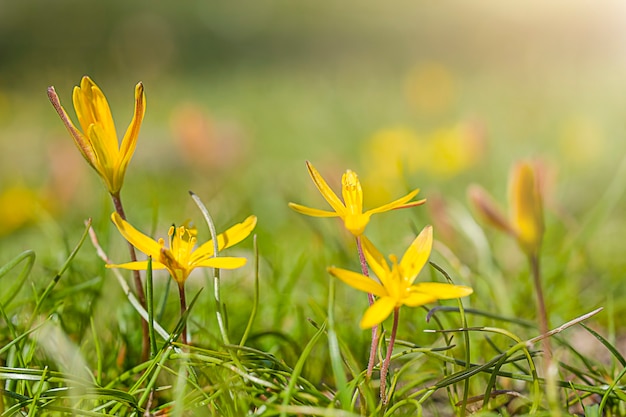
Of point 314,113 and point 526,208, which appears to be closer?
point 526,208

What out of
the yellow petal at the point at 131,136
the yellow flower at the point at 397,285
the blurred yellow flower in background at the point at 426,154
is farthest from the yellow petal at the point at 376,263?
the blurred yellow flower in background at the point at 426,154

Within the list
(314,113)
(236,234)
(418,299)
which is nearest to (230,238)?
(236,234)

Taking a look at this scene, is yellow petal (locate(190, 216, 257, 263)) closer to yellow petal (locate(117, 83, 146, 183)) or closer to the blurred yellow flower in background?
yellow petal (locate(117, 83, 146, 183))

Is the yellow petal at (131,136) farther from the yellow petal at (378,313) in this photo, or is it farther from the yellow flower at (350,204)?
the yellow petal at (378,313)

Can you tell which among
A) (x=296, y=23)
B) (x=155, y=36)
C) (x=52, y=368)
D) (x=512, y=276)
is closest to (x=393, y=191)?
(x=512, y=276)

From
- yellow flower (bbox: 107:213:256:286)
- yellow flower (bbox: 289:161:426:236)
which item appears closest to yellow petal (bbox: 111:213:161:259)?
yellow flower (bbox: 107:213:256:286)

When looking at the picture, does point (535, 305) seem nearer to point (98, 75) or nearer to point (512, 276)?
point (512, 276)

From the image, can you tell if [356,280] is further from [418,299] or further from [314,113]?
[314,113]
